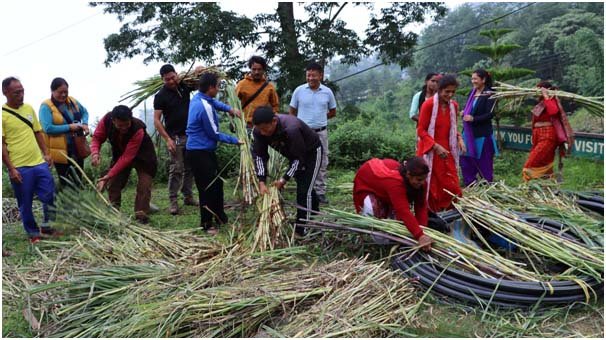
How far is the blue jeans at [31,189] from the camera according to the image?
4695 mm

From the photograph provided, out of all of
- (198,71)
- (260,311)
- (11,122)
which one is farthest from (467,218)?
(11,122)

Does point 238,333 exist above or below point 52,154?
below

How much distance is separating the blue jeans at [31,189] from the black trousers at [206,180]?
122 centimetres

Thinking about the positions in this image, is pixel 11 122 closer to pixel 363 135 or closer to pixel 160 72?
pixel 160 72

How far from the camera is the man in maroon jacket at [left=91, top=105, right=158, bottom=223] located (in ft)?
16.2

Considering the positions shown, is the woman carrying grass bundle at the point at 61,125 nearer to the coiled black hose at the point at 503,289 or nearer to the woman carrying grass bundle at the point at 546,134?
the coiled black hose at the point at 503,289

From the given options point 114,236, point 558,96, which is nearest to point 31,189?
point 114,236

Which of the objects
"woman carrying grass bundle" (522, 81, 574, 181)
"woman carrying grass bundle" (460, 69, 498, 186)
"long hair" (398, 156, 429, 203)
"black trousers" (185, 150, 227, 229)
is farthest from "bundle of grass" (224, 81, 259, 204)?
"woman carrying grass bundle" (522, 81, 574, 181)

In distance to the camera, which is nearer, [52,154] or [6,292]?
[6,292]

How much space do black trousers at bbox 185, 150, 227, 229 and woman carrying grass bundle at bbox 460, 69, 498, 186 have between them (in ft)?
8.71

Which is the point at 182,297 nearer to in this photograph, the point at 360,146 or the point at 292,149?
the point at 292,149

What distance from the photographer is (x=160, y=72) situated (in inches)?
216

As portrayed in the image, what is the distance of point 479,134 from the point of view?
5.82 meters

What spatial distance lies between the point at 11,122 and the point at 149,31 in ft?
20.7
